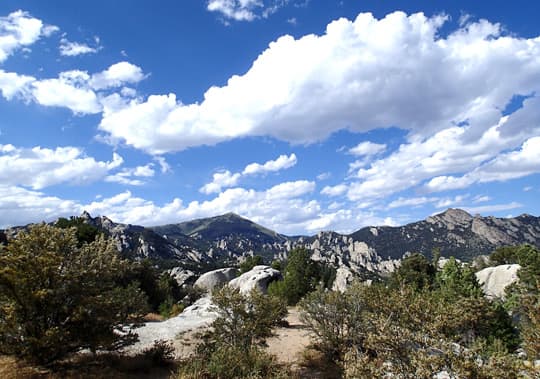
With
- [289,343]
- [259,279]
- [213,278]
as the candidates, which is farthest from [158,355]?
[213,278]

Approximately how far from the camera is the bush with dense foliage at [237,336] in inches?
452

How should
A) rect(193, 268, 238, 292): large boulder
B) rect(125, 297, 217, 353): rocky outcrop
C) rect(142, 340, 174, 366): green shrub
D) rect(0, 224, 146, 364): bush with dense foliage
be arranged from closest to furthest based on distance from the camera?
rect(0, 224, 146, 364): bush with dense foliage → rect(142, 340, 174, 366): green shrub → rect(125, 297, 217, 353): rocky outcrop → rect(193, 268, 238, 292): large boulder

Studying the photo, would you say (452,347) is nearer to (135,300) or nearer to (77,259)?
(135,300)

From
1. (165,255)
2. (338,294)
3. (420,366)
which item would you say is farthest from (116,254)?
(165,255)

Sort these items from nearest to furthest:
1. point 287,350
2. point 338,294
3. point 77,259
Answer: point 77,259 → point 338,294 → point 287,350

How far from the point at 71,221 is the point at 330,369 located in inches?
1532

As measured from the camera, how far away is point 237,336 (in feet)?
44.7

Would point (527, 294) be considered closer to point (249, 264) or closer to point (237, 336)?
point (237, 336)

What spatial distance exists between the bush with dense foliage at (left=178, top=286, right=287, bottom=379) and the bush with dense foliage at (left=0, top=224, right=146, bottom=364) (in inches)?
115

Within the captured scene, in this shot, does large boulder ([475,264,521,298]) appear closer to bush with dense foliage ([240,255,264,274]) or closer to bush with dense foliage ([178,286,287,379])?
bush with dense foliage ([240,255,264,274])

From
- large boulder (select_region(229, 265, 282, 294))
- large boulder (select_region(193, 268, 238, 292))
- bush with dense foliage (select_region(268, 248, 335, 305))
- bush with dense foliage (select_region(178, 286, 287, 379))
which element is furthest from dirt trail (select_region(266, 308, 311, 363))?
large boulder (select_region(193, 268, 238, 292))

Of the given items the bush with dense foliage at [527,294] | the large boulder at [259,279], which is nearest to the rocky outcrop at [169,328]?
the bush with dense foliage at [527,294]

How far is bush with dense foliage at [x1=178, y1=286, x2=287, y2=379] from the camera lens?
452 inches

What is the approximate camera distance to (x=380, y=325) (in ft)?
25.0
